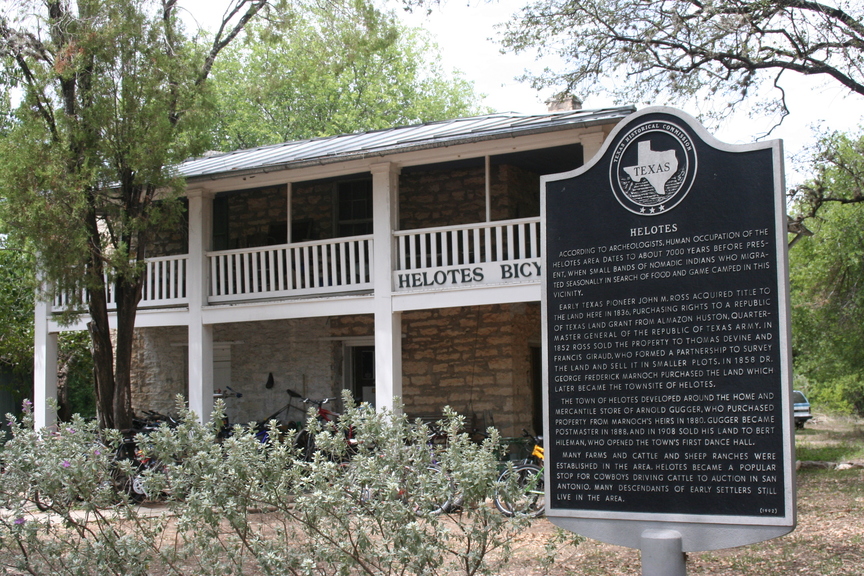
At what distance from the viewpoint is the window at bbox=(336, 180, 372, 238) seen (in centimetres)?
1482

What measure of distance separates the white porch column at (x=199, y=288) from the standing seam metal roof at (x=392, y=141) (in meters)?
0.59

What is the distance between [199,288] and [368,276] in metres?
2.69

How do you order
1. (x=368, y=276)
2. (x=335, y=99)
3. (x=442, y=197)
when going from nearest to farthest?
(x=368, y=276) → (x=442, y=197) → (x=335, y=99)

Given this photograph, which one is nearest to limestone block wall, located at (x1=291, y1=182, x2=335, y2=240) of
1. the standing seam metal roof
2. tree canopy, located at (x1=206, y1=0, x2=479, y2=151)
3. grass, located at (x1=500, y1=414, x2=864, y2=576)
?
the standing seam metal roof

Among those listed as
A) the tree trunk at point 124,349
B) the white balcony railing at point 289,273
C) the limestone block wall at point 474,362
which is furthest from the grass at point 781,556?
the tree trunk at point 124,349

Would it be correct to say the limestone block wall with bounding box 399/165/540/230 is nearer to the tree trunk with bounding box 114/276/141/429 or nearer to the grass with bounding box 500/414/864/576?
the tree trunk with bounding box 114/276/141/429

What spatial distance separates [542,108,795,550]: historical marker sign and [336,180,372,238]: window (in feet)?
33.8

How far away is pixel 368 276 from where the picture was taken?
13.1 m

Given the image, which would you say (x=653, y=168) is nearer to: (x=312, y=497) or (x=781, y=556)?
(x=312, y=497)

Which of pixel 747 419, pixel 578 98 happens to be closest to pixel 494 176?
pixel 578 98

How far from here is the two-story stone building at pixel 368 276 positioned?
451 inches

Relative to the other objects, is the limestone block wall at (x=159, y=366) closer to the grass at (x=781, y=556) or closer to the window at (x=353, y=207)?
the window at (x=353, y=207)

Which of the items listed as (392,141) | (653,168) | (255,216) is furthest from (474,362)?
(653,168)

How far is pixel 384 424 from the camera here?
5.02 meters
